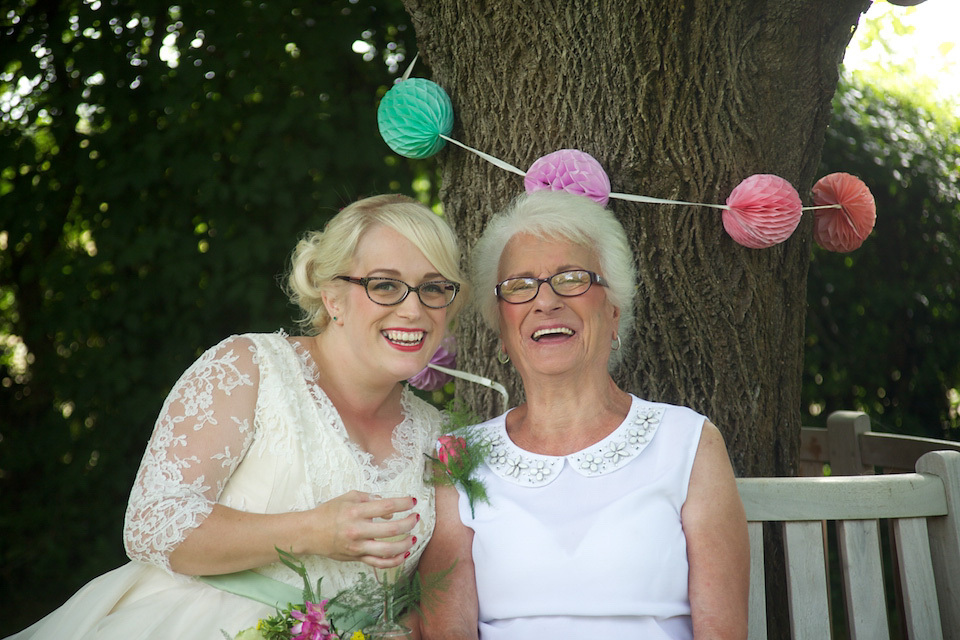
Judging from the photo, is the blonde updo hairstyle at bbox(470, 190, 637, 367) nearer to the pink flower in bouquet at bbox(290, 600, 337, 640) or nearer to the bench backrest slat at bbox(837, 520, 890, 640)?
the bench backrest slat at bbox(837, 520, 890, 640)

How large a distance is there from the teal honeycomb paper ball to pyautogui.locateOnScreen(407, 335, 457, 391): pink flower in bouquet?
723 mm

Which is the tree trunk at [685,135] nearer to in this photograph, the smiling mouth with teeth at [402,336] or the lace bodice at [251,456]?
the smiling mouth with teeth at [402,336]

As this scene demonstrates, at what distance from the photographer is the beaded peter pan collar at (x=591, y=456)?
2238 millimetres

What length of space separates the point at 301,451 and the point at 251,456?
0.13 m

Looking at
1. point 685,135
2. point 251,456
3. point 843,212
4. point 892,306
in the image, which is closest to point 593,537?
point 251,456

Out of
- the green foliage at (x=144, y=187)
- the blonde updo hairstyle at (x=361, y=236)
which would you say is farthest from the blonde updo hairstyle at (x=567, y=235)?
the green foliage at (x=144, y=187)

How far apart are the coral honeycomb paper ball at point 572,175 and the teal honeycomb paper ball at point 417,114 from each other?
389mm

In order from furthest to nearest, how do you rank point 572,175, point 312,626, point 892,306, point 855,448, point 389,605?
point 892,306 → point 855,448 → point 572,175 → point 389,605 → point 312,626

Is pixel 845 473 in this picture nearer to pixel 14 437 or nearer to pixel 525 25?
pixel 525 25

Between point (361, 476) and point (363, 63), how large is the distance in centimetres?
272

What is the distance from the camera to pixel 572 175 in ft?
8.06

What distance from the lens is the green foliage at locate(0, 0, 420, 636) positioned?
4.18 meters

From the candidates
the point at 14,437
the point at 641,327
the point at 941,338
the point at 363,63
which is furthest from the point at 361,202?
the point at 941,338

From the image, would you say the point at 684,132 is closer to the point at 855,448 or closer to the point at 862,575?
the point at 862,575
